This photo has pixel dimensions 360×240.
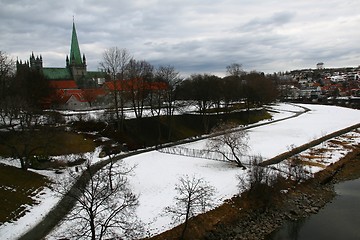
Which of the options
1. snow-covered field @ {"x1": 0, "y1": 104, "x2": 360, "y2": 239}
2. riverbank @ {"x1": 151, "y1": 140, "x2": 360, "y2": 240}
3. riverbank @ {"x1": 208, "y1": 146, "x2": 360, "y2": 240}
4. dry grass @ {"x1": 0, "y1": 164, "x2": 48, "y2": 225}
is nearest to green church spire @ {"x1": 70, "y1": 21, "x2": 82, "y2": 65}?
snow-covered field @ {"x1": 0, "y1": 104, "x2": 360, "y2": 239}

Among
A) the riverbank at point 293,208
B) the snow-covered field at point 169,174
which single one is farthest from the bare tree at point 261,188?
the snow-covered field at point 169,174

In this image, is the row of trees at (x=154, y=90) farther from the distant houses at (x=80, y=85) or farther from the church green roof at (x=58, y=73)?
the church green roof at (x=58, y=73)

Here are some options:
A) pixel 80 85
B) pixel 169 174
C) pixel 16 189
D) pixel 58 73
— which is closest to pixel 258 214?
pixel 169 174

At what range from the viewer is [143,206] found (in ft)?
76.2

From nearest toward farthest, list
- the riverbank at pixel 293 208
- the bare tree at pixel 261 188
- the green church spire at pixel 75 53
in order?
the riverbank at pixel 293 208, the bare tree at pixel 261 188, the green church spire at pixel 75 53

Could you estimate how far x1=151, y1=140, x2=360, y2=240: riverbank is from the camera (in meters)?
21.0

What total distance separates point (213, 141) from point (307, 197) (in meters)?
11.0

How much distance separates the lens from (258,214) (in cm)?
2386

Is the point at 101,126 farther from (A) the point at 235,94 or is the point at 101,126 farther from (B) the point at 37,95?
(A) the point at 235,94

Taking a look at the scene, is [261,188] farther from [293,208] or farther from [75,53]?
[75,53]

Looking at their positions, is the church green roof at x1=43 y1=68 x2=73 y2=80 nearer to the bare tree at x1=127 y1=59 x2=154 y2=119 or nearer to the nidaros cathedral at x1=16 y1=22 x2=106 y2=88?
the nidaros cathedral at x1=16 y1=22 x2=106 y2=88

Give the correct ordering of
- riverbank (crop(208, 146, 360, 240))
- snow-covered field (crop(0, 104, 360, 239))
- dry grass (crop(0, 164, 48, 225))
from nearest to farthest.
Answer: dry grass (crop(0, 164, 48, 225))
snow-covered field (crop(0, 104, 360, 239))
riverbank (crop(208, 146, 360, 240))

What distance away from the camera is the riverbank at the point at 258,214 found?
21.0 meters

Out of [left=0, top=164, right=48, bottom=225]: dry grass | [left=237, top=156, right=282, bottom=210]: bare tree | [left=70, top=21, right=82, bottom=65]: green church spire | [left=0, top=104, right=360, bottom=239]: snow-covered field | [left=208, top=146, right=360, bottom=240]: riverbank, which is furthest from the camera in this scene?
[left=70, top=21, right=82, bottom=65]: green church spire
